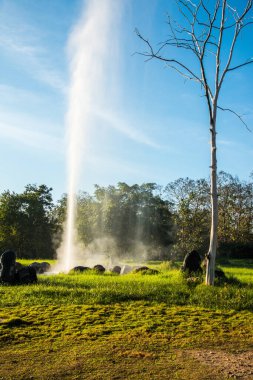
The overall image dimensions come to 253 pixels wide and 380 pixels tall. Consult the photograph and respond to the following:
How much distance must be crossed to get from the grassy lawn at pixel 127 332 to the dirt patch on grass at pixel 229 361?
0.06ft

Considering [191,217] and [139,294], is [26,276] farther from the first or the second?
[191,217]

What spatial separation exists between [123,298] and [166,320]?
311 cm

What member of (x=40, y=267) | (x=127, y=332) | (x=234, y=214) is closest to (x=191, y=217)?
(x=234, y=214)

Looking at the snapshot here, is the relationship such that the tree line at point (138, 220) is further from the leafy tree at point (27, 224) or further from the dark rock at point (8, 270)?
the dark rock at point (8, 270)

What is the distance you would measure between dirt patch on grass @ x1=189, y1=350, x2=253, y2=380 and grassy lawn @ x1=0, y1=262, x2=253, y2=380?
2cm

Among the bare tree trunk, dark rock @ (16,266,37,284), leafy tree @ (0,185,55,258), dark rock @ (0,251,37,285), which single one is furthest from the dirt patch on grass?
leafy tree @ (0,185,55,258)

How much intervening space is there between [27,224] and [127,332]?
55766 millimetres

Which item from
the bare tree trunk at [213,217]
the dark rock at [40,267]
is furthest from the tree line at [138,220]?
the bare tree trunk at [213,217]

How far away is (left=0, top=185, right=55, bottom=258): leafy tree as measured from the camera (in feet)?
201

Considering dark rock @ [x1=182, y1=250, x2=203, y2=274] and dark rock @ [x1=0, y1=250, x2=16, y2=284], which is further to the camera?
dark rock @ [x1=182, y1=250, x2=203, y2=274]

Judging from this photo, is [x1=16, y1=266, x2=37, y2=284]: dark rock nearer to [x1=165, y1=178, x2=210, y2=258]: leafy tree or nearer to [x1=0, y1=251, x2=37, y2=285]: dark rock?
[x1=0, y1=251, x2=37, y2=285]: dark rock

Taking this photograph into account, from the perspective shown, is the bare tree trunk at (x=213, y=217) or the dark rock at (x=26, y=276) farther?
the dark rock at (x=26, y=276)

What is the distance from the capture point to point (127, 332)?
898 cm

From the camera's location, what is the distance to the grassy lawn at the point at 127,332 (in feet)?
21.7
